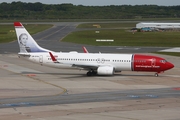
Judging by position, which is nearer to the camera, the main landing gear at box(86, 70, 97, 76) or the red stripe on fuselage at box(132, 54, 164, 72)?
the red stripe on fuselage at box(132, 54, 164, 72)

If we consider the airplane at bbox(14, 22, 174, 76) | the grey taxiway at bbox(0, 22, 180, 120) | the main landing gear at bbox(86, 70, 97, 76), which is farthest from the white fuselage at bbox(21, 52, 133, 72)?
the grey taxiway at bbox(0, 22, 180, 120)

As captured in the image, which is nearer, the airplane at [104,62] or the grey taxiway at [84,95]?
the grey taxiway at [84,95]

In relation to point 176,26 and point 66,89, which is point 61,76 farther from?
point 176,26

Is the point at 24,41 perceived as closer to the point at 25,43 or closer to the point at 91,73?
the point at 25,43

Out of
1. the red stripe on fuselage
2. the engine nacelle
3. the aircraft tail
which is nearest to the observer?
the engine nacelle

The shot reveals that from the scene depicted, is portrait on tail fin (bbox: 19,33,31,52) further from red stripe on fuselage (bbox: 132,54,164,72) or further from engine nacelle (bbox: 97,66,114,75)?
red stripe on fuselage (bbox: 132,54,164,72)

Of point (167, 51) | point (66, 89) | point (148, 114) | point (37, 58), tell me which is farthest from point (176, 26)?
point (148, 114)

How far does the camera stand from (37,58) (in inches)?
2485

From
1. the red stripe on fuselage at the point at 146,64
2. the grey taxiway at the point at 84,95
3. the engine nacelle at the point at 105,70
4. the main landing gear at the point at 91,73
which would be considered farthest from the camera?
the main landing gear at the point at 91,73

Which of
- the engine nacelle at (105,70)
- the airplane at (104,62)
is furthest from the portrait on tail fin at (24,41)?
the engine nacelle at (105,70)

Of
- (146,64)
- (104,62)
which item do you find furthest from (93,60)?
(146,64)


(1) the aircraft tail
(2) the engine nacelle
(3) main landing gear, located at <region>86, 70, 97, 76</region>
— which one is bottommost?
(3) main landing gear, located at <region>86, 70, 97, 76</region>

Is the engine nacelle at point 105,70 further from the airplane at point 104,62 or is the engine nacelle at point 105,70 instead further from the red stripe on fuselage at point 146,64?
the red stripe on fuselage at point 146,64

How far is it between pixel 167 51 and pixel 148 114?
63.0 meters
